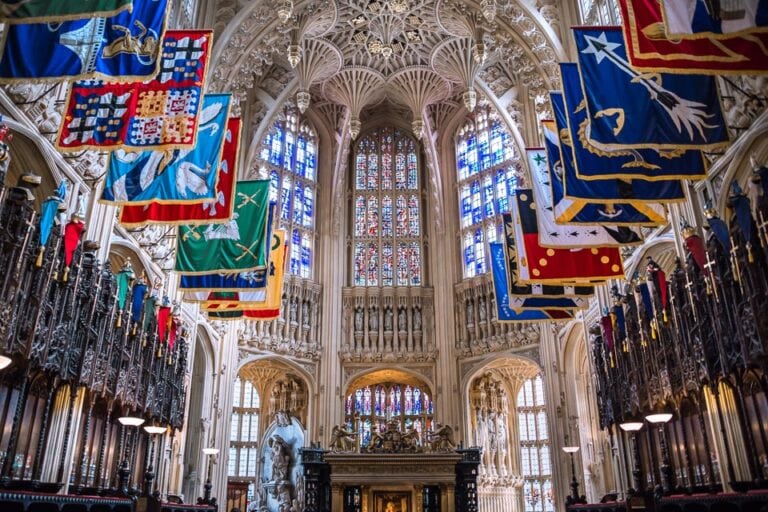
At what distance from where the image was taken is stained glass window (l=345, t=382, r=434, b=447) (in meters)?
33.1

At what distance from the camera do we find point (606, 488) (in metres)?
22.7

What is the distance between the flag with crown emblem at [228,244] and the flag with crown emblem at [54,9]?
308 inches

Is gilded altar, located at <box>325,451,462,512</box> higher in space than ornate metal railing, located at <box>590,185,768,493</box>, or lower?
lower

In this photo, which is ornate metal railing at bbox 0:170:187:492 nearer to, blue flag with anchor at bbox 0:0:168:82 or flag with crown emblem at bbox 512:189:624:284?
blue flag with anchor at bbox 0:0:168:82

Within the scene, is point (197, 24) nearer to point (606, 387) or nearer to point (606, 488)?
point (606, 387)

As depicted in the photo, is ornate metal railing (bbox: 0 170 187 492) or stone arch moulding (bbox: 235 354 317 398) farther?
stone arch moulding (bbox: 235 354 317 398)

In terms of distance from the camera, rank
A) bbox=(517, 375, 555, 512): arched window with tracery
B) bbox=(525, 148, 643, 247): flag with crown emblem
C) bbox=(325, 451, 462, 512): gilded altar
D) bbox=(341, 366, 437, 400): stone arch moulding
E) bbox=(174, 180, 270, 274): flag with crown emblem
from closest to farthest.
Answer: bbox=(525, 148, 643, 247): flag with crown emblem < bbox=(174, 180, 270, 274): flag with crown emblem < bbox=(325, 451, 462, 512): gilded altar < bbox=(517, 375, 555, 512): arched window with tracery < bbox=(341, 366, 437, 400): stone arch moulding

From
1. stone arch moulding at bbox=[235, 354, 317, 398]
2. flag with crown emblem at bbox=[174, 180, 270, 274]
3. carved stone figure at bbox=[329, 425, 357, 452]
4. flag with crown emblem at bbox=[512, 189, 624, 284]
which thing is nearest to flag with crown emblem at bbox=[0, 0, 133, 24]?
flag with crown emblem at bbox=[174, 180, 270, 274]

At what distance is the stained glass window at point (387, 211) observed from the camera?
3444 cm

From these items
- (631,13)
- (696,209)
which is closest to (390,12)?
(696,209)

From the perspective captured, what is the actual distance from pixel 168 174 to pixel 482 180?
75.7 feet

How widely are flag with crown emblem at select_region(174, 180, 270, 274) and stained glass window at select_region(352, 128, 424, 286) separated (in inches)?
658

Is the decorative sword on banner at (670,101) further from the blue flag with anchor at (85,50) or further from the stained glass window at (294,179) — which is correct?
the stained glass window at (294,179)

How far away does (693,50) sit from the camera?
9.57 m
